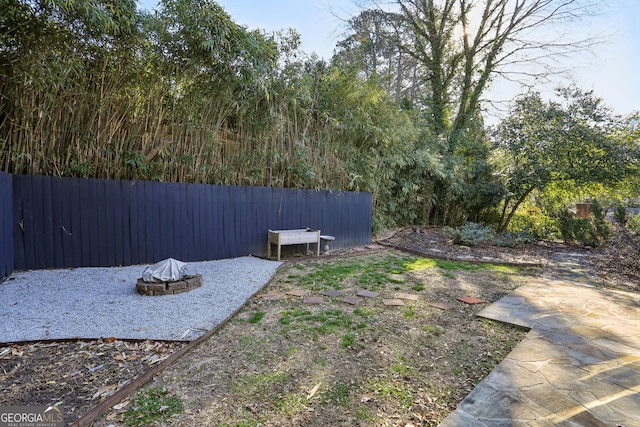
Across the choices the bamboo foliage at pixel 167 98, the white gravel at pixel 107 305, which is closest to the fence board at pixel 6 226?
the white gravel at pixel 107 305

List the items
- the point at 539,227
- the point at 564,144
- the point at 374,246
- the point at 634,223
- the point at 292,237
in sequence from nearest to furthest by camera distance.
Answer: the point at 292,237 → the point at 374,246 → the point at 634,223 → the point at 564,144 → the point at 539,227

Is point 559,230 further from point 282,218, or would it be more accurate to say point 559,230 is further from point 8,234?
point 8,234

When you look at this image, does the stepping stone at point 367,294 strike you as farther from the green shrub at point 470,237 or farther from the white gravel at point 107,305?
the green shrub at point 470,237

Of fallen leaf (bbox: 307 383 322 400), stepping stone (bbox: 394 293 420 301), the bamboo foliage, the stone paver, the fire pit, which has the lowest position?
stepping stone (bbox: 394 293 420 301)

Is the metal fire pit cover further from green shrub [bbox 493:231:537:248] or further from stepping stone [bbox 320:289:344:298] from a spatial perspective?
green shrub [bbox 493:231:537:248]

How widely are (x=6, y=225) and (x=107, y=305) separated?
159cm

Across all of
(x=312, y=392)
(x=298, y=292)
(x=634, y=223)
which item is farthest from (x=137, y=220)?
(x=634, y=223)

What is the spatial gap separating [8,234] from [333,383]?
12.2ft

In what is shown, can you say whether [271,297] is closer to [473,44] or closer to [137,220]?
[137,220]

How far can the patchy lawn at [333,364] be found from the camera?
60.4 inches

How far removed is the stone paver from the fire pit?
2.63 metres

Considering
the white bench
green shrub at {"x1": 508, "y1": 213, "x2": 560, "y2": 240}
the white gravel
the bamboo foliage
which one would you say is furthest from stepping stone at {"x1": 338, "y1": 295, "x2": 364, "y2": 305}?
green shrub at {"x1": 508, "y1": 213, "x2": 560, "y2": 240}

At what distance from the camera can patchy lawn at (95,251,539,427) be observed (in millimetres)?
1535

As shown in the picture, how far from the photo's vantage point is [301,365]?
196cm
